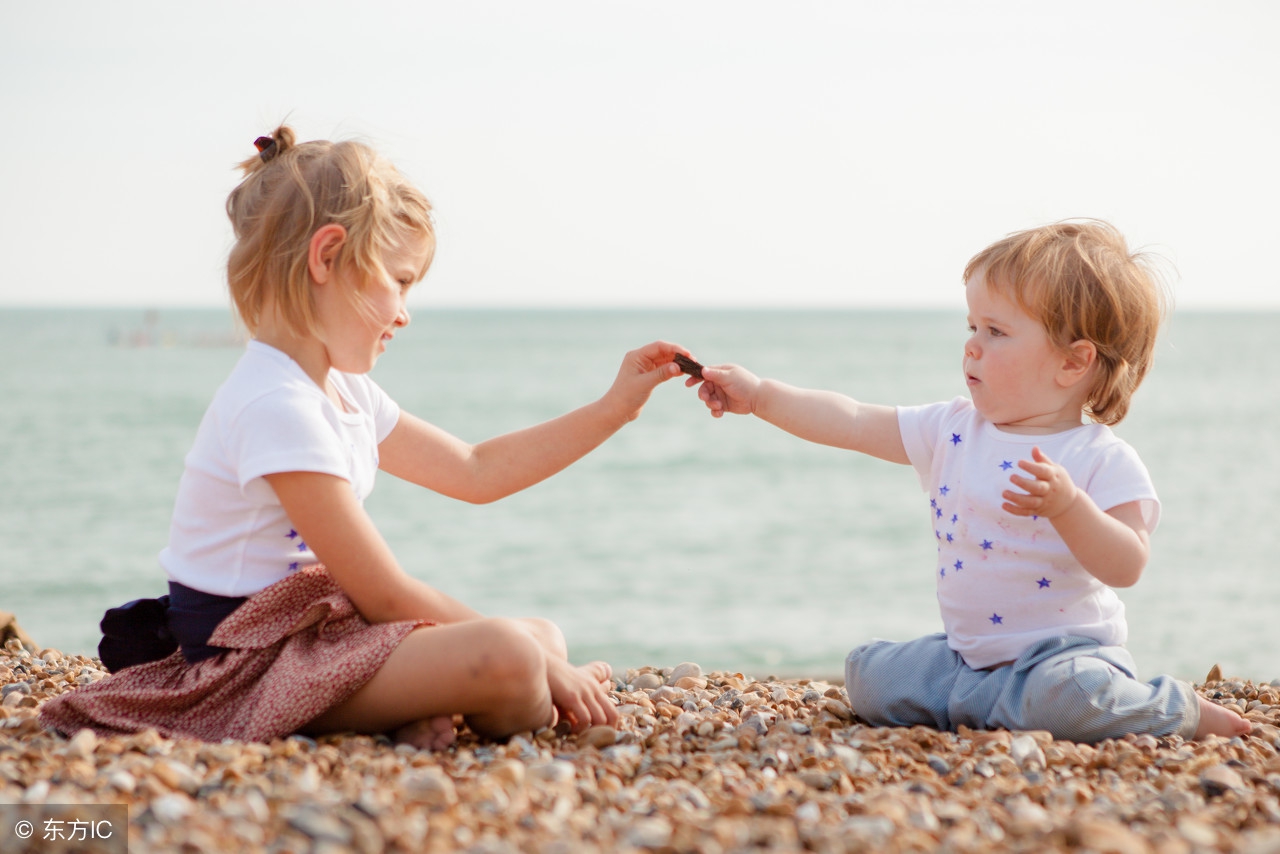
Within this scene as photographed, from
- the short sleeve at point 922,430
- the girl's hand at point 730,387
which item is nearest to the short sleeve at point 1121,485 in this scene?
the short sleeve at point 922,430

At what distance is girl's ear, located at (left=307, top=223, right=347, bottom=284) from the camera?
2.86 meters

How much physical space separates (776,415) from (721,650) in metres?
5.23

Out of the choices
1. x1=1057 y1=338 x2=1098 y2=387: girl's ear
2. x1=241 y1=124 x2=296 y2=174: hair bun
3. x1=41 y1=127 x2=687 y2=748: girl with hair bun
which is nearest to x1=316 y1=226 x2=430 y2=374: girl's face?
x1=41 y1=127 x2=687 y2=748: girl with hair bun

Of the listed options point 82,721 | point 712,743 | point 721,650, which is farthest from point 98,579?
point 712,743

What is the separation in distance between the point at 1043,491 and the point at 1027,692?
591 millimetres

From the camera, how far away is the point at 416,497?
14.2 metres

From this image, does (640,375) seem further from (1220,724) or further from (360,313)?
(1220,724)

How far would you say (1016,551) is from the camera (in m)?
3.07

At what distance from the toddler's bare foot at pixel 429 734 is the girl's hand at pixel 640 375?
127 cm

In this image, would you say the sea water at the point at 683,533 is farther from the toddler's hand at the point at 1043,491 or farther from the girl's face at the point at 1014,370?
the toddler's hand at the point at 1043,491

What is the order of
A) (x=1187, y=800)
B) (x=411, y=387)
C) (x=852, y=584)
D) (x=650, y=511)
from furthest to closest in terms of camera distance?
(x=411, y=387) → (x=650, y=511) → (x=852, y=584) → (x=1187, y=800)

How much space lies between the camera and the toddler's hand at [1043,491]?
2.68 m

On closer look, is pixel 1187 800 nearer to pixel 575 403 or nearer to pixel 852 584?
pixel 852 584

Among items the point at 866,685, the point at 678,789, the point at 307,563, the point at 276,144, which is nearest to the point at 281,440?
the point at 307,563
